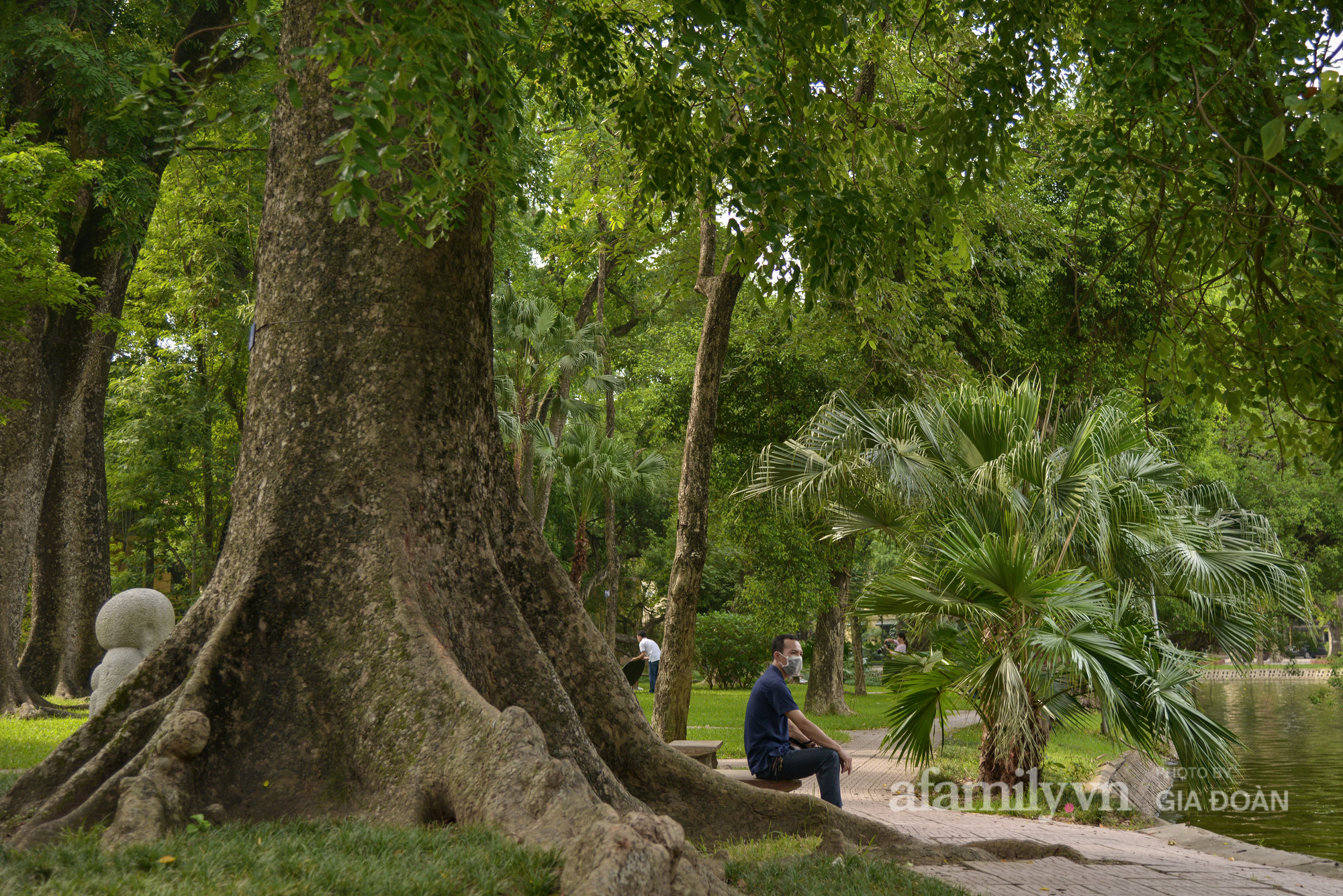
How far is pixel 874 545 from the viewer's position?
152 feet

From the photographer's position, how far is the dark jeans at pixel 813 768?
7.27 meters

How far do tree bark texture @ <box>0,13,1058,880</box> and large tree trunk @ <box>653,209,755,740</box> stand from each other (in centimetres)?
402

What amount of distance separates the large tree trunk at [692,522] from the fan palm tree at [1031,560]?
5.99 ft

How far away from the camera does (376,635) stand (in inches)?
183

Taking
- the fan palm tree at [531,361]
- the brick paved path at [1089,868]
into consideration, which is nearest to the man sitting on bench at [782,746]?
the brick paved path at [1089,868]

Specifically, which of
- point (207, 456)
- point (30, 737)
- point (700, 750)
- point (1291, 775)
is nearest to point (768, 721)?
point (700, 750)

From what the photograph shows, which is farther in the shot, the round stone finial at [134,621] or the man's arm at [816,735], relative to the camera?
the round stone finial at [134,621]

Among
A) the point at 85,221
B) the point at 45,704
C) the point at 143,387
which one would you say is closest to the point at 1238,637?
the point at 45,704

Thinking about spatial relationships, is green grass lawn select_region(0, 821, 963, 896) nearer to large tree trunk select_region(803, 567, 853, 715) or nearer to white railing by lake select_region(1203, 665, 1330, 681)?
large tree trunk select_region(803, 567, 853, 715)

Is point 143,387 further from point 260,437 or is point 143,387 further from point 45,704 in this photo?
point 260,437

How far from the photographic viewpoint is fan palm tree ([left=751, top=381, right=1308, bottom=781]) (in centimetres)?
840

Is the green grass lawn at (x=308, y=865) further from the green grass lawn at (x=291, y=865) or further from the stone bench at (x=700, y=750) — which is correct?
the stone bench at (x=700, y=750)

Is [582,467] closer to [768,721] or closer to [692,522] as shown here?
[692,522]

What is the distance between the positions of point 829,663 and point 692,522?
11.2 meters
